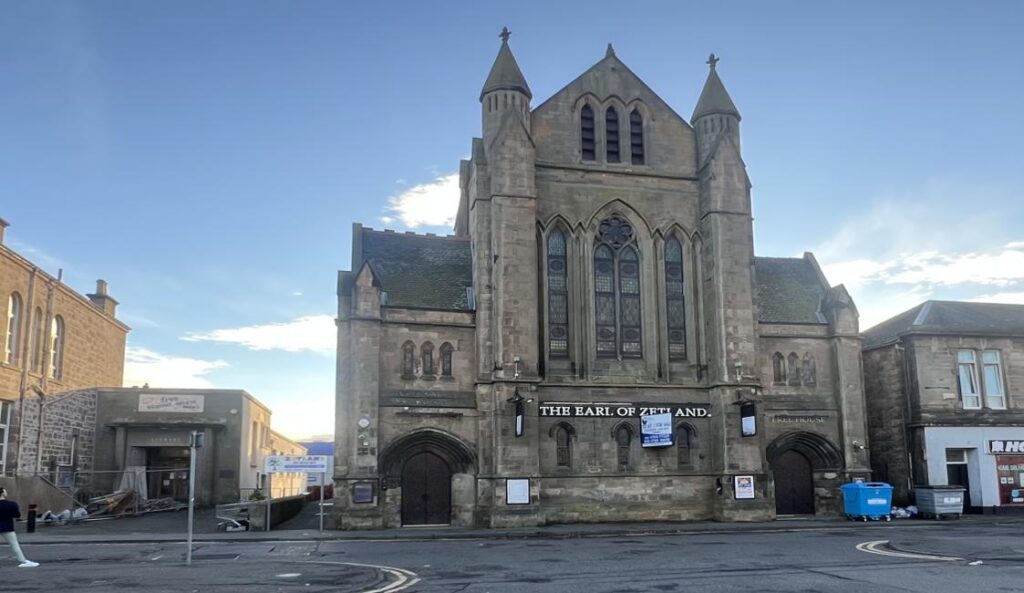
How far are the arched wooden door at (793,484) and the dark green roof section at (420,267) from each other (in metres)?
Result: 13.2

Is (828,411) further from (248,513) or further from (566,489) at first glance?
(248,513)

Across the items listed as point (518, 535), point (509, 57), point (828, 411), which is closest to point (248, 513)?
point (518, 535)

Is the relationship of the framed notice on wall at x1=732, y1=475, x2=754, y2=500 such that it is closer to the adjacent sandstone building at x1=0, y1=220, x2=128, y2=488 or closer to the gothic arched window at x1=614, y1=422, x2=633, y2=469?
the gothic arched window at x1=614, y1=422, x2=633, y2=469

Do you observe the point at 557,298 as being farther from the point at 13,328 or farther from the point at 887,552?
the point at 13,328

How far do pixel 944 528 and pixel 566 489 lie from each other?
38.7 feet

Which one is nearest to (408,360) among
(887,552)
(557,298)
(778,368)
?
(557,298)

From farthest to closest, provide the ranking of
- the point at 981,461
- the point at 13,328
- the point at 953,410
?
the point at 953,410 < the point at 981,461 < the point at 13,328

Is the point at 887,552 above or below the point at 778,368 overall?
below

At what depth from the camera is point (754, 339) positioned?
1289 inches

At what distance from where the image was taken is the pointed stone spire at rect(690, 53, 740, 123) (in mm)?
34531

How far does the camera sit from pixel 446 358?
3119 cm

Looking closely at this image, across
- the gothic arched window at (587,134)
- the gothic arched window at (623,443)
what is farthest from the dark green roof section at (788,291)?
the gothic arched window at (587,134)

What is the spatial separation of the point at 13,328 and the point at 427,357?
A: 51.7 feet

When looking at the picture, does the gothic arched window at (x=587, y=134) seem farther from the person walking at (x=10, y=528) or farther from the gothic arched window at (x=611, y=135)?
the person walking at (x=10, y=528)
